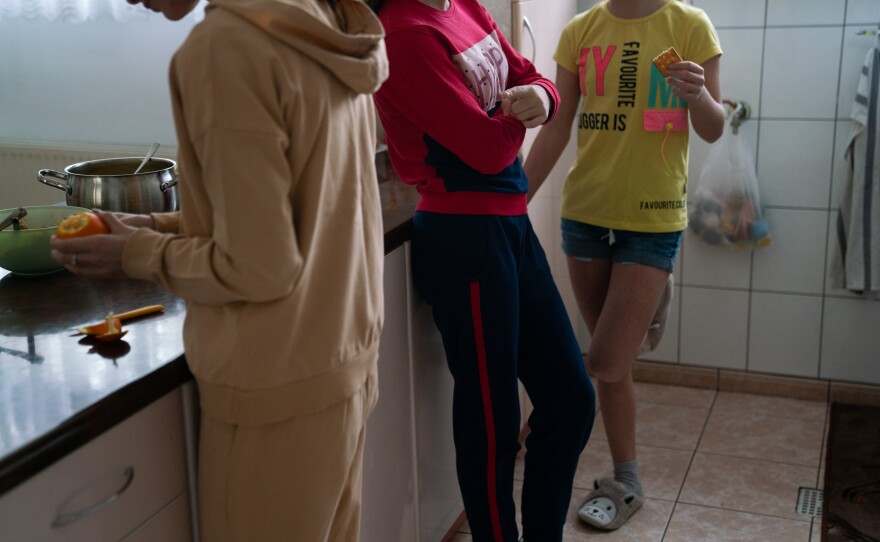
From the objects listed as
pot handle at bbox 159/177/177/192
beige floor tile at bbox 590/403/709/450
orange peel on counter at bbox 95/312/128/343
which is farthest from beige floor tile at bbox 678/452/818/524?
orange peel on counter at bbox 95/312/128/343

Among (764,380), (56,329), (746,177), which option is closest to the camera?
(56,329)

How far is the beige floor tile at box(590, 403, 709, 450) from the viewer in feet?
9.33

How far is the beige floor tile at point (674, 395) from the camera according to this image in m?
3.12

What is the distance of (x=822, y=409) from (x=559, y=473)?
144cm

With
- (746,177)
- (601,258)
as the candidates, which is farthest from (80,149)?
(746,177)

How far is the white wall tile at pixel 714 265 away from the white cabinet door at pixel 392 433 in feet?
4.94

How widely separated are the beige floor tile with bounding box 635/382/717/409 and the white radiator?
73.5 inches

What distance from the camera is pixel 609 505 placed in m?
2.40

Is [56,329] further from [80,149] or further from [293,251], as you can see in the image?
[80,149]

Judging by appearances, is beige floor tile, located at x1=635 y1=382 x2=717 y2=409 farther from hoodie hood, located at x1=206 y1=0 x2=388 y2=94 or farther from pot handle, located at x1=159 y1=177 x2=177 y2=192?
hoodie hood, located at x1=206 y1=0 x2=388 y2=94

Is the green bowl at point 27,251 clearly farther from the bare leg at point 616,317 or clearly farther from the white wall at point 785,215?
the white wall at point 785,215

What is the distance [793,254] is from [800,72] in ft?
1.91

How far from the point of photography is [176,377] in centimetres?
122

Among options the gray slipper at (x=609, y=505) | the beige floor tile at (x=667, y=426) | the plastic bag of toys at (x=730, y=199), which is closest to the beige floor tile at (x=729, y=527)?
the gray slipper at (x=609, y=505)
